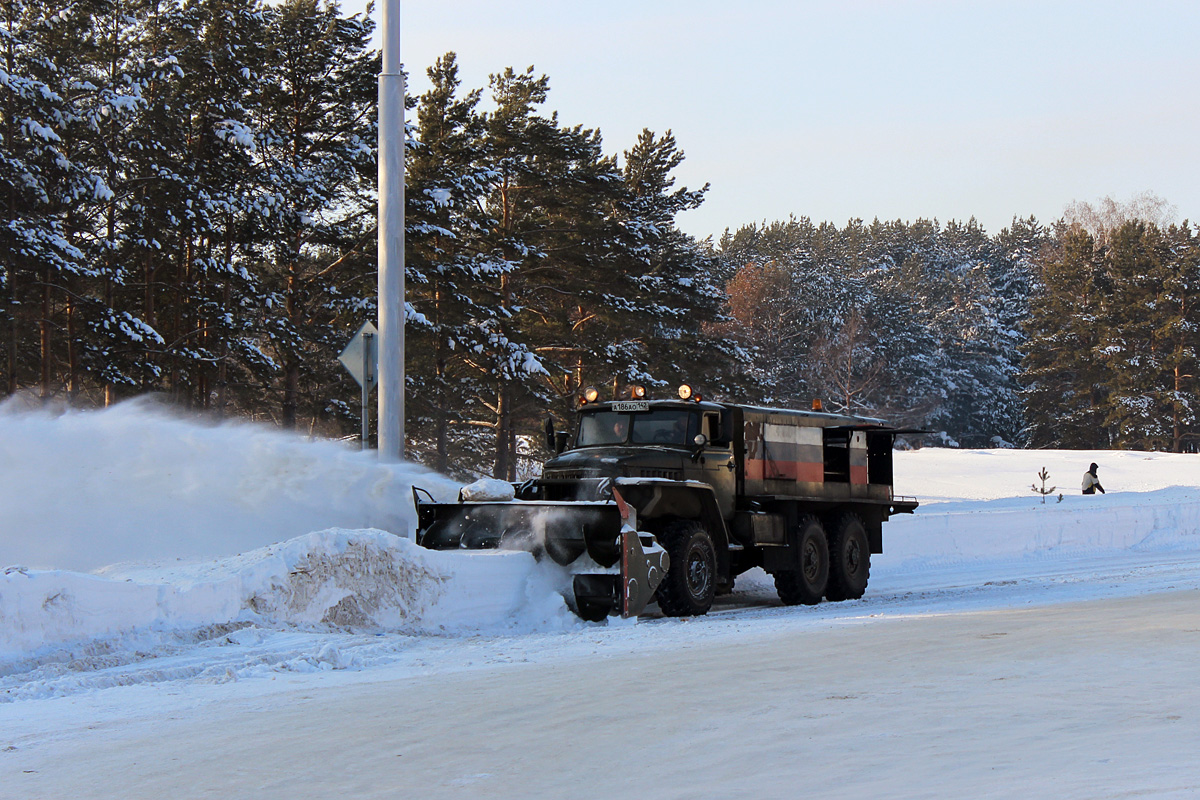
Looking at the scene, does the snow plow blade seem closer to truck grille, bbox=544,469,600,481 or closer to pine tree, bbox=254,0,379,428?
truck grille, bbox=544,469,600,481

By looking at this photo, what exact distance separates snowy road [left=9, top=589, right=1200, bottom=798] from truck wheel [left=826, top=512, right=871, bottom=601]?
18.0 ft

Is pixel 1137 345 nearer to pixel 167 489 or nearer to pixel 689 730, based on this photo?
pixel 167 489

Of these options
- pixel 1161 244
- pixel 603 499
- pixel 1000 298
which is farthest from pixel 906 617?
pixel 1000 298

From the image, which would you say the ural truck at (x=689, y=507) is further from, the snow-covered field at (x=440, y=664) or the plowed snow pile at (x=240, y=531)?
the plowed snow pile at (x=240, y=531)

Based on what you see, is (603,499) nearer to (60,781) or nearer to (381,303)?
(381,303)

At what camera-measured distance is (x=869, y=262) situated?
96.0 m

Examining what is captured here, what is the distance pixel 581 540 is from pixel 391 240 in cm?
431

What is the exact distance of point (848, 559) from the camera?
1468cm

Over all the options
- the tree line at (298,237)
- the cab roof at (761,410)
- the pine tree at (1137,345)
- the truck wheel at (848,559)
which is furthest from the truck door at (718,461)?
the pine tree at (1137,345)

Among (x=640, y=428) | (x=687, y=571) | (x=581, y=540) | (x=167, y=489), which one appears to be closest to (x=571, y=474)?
(x=581, y=540)

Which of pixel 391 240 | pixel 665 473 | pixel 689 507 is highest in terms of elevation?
pixel 391 240

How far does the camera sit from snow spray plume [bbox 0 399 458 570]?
12.3 meters

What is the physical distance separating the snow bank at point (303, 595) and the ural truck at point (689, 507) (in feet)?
1.88

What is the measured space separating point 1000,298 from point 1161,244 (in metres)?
16.7
